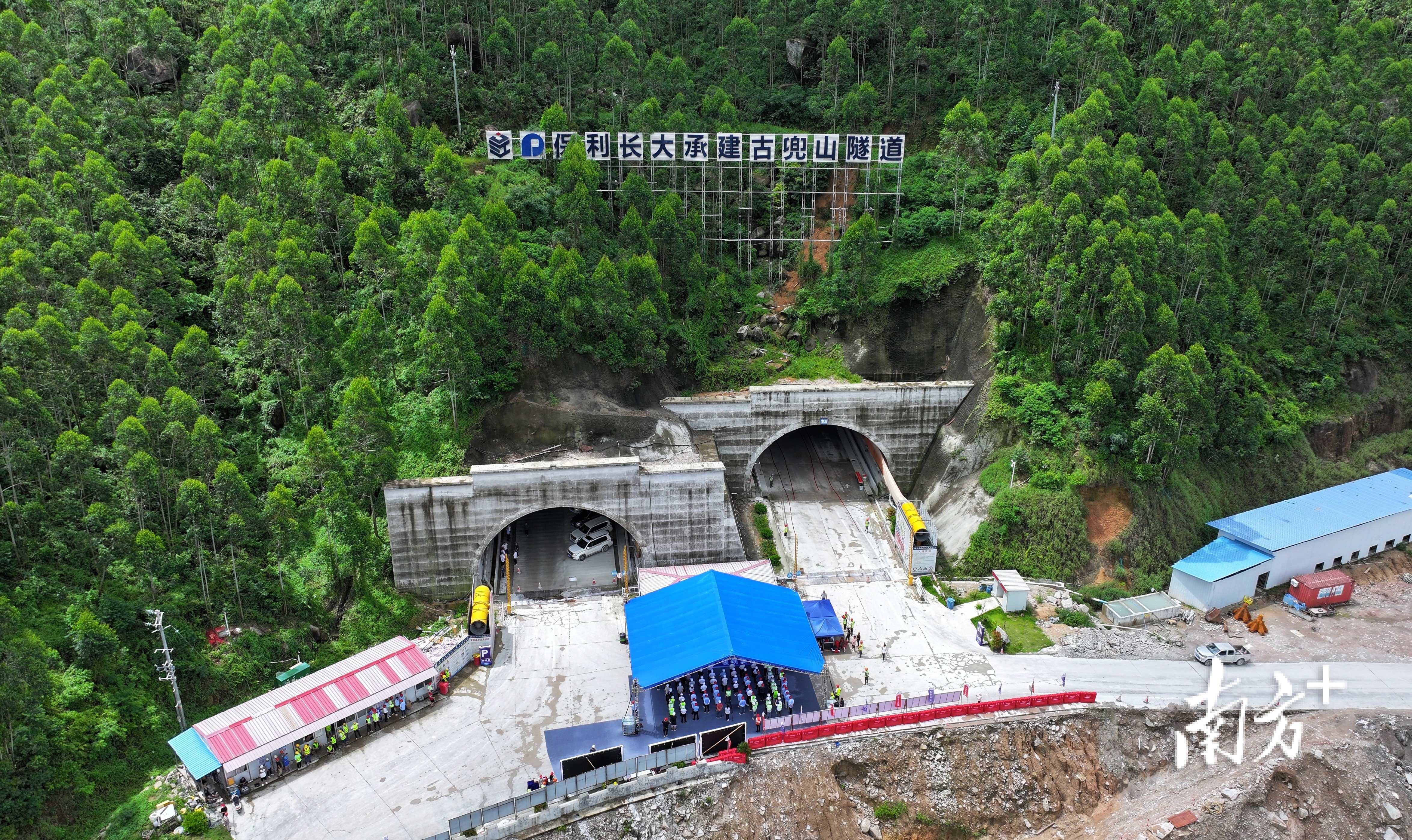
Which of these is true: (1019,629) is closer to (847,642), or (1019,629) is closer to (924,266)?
(847,642)

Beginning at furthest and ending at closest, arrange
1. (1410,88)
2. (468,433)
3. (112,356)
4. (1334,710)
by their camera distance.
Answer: (1410,88), (468,433), (112,356), (1334,710)

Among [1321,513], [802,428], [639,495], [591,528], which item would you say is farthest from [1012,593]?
[591,528]

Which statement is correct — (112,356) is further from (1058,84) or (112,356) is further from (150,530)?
(1058,84)

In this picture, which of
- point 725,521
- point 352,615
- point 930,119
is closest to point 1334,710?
point 725,521

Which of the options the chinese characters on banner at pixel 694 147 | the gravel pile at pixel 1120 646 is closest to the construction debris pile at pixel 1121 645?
the gravel pile at pixel 1120 646

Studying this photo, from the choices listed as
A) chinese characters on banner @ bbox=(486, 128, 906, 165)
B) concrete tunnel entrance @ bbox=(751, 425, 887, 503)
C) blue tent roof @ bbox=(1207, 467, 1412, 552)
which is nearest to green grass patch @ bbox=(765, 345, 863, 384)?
concrete tunnel entrance @ bbox=(751, 425, 887, 503)

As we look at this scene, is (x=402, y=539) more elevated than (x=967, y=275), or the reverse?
(x=967, y=275)
